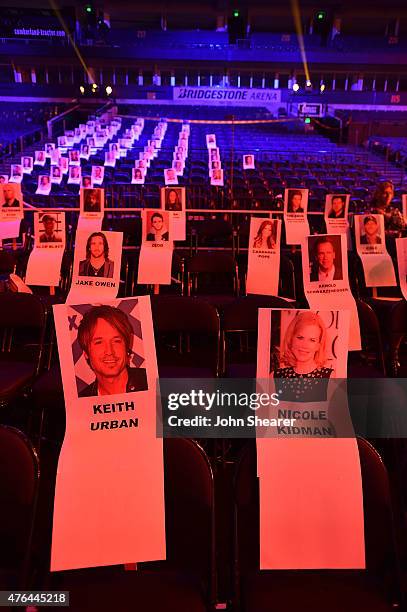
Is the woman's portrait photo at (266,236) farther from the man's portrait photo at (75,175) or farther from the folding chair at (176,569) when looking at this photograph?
the man's portrait photo at (75,175)

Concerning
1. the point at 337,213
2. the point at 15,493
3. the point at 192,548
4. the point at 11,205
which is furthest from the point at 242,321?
the point at 11,205

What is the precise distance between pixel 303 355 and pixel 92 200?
332 centimetres

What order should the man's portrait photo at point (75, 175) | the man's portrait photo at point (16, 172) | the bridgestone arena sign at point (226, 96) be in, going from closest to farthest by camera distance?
1. the man's portrait photo at point (75, 175)
2. the man's portrait photo at point (16, 172)
3. the bridgestone arena sign at point (226, 96)

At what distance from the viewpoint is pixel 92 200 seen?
14.6 ft

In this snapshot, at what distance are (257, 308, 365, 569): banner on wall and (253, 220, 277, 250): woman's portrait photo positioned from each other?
2079mm

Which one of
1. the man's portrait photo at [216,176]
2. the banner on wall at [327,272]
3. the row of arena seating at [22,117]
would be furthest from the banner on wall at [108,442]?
the row of arena seating at [22,117]

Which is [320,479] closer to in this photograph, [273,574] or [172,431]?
[273,574]

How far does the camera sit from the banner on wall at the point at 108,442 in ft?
5.01

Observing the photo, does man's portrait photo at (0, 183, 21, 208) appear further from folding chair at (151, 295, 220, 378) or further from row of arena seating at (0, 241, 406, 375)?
folding chair at (151, 295, 220, 378)

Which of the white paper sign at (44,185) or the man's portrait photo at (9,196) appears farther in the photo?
the white paper sign at (44,185)

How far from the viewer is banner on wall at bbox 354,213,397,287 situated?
369 centimetres

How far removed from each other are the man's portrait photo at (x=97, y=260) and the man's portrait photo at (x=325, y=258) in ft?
3.84

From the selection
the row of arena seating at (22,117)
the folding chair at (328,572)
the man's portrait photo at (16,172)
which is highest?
the row of arena seating at (22,117)

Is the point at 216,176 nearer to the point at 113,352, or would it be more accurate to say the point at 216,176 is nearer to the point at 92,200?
the point at 92,200
